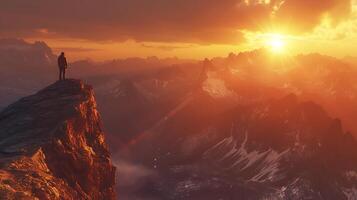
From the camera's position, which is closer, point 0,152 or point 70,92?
point 0,152

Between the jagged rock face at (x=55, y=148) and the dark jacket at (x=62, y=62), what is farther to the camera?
the dark jacket at (x=62, y=62)

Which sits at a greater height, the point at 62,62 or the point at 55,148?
the point at 62,62

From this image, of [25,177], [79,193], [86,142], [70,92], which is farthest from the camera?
[70,92]

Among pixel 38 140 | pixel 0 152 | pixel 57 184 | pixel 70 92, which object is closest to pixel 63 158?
pixel 38 140

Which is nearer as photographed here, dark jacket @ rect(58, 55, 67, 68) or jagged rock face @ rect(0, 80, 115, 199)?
jagged rock face @ rect(0, 80, 115, 199)

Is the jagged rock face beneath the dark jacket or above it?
beneath

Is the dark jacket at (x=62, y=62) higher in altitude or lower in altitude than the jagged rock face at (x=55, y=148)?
higher

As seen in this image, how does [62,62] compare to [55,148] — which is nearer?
[55,148]

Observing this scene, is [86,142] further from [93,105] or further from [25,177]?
[25,177]
